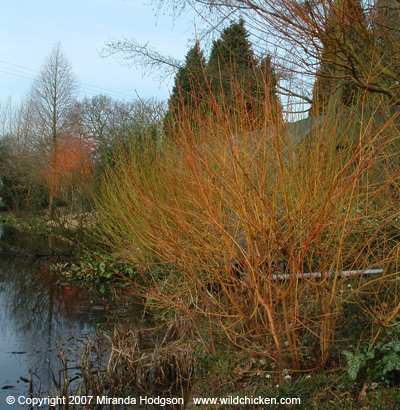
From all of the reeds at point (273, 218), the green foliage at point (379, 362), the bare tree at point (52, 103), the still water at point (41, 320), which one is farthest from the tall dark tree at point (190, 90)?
the bare tree at point (52, 103)

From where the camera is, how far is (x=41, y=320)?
786 centimetres

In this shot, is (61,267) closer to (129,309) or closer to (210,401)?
(129,309)

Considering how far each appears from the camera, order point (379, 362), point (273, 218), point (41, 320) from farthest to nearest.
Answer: point (41, 320) → point (379, 362) → point (273, 218)

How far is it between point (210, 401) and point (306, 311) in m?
1.31

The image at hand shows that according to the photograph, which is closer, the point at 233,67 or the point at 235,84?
the point at 235,84

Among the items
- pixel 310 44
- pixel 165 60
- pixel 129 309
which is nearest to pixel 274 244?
pixel 310 44

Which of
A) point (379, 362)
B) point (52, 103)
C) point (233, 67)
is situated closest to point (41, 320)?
point (233, 67)

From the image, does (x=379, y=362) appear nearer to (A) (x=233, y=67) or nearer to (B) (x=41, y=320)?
(A) (x=233, y=67)

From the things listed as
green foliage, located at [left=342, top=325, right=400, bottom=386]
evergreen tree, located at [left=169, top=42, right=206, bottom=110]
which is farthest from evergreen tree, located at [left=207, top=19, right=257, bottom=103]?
green foliage, located at [left=342, top=325, right=400, bottom=386]

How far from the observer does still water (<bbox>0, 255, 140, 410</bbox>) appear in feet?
17.3

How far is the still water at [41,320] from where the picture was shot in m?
5.28

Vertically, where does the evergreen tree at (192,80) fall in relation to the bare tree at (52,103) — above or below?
below

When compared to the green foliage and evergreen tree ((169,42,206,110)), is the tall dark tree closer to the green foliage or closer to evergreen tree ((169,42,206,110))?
evergreen tree ((169,42,206,110))

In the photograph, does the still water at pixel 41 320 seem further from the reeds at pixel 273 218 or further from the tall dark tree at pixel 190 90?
the tall dark tree at pixel 190 90
